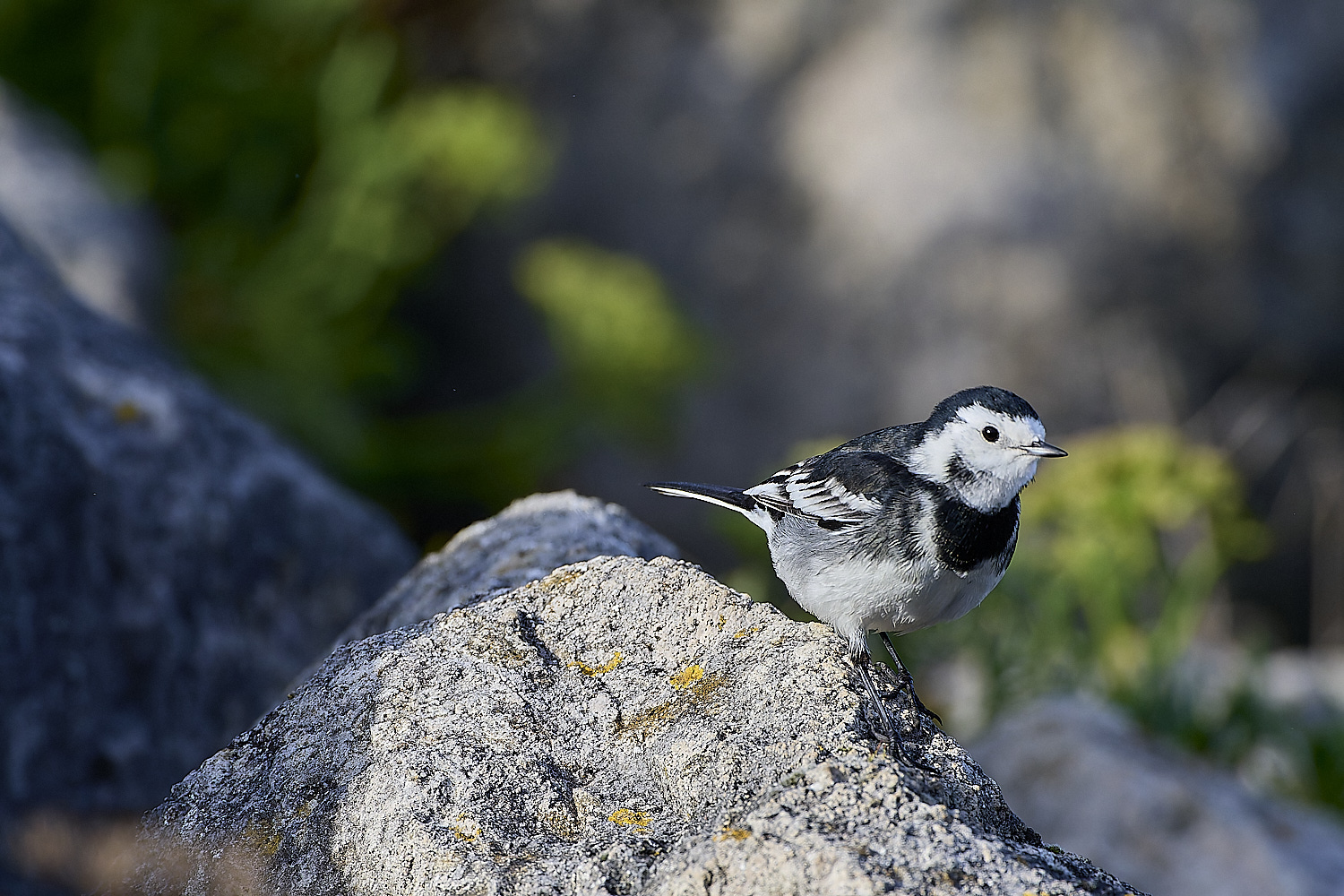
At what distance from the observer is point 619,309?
7266mm

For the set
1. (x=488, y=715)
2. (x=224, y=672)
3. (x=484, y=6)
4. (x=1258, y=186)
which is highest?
(x=484, y=6)

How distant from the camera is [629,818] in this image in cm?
210

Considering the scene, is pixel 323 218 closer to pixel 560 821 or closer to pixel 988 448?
pixel 988 448

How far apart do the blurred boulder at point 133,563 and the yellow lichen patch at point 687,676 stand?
2045 mm

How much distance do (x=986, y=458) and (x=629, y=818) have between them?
4.21 feet

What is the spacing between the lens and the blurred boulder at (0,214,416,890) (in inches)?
133

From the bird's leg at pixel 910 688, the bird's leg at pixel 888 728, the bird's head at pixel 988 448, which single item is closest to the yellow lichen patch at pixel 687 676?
the bird's leg at pixel 888 728

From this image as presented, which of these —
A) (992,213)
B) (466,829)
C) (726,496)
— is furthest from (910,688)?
(992,213)

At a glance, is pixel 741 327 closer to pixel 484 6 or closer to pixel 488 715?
pixel 484 6

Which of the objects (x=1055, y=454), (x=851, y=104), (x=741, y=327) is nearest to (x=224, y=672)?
(x=1055, y=454)

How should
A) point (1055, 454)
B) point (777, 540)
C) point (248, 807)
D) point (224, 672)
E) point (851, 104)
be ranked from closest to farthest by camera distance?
point (248, 807), point (1055, 454), point (777, 540), point (224, 672), point (851, 104)

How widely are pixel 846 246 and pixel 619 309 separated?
2.70 meters

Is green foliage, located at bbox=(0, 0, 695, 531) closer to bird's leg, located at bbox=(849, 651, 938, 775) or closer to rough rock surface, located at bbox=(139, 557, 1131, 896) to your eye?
rough rock surface, located at bbox=(139, 557, 1131, 896)

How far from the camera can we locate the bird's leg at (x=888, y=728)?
216 centimetres
